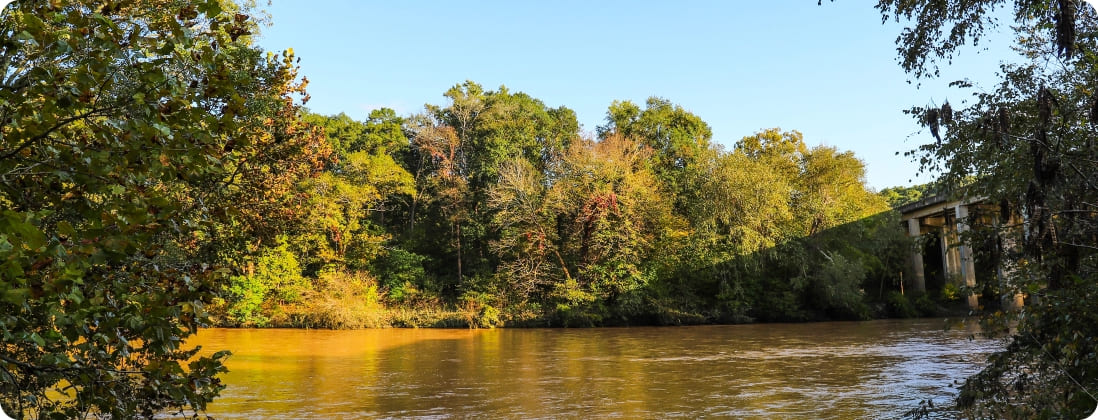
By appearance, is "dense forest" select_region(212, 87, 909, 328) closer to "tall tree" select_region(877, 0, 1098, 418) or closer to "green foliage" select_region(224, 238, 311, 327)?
"green foliage" select_region(224, 238, 311, 327)

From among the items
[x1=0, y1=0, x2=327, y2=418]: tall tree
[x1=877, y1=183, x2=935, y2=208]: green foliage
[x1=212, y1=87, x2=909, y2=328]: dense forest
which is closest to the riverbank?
[x1=212, y1=87, x2=909, y2=328]: dense forest

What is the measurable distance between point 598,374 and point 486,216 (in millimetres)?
24708

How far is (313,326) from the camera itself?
3447cm

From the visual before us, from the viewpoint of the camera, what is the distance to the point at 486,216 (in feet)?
136

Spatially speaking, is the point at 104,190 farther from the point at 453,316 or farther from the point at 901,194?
the point at 901,194

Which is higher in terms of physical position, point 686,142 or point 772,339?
point 686,142

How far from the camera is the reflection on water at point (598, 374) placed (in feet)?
39.9

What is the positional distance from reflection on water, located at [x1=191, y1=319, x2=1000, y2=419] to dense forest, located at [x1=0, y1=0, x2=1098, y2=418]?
6.67ft

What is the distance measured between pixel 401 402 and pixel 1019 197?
938cm

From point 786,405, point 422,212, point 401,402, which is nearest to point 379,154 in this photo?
point 422,212

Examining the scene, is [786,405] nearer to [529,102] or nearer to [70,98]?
[70,98]

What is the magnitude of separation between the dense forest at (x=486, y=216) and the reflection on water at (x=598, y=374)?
203cm

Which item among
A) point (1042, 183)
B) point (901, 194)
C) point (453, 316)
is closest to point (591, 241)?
point (453, 316)

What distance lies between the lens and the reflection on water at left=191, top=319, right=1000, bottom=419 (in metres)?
12.1
